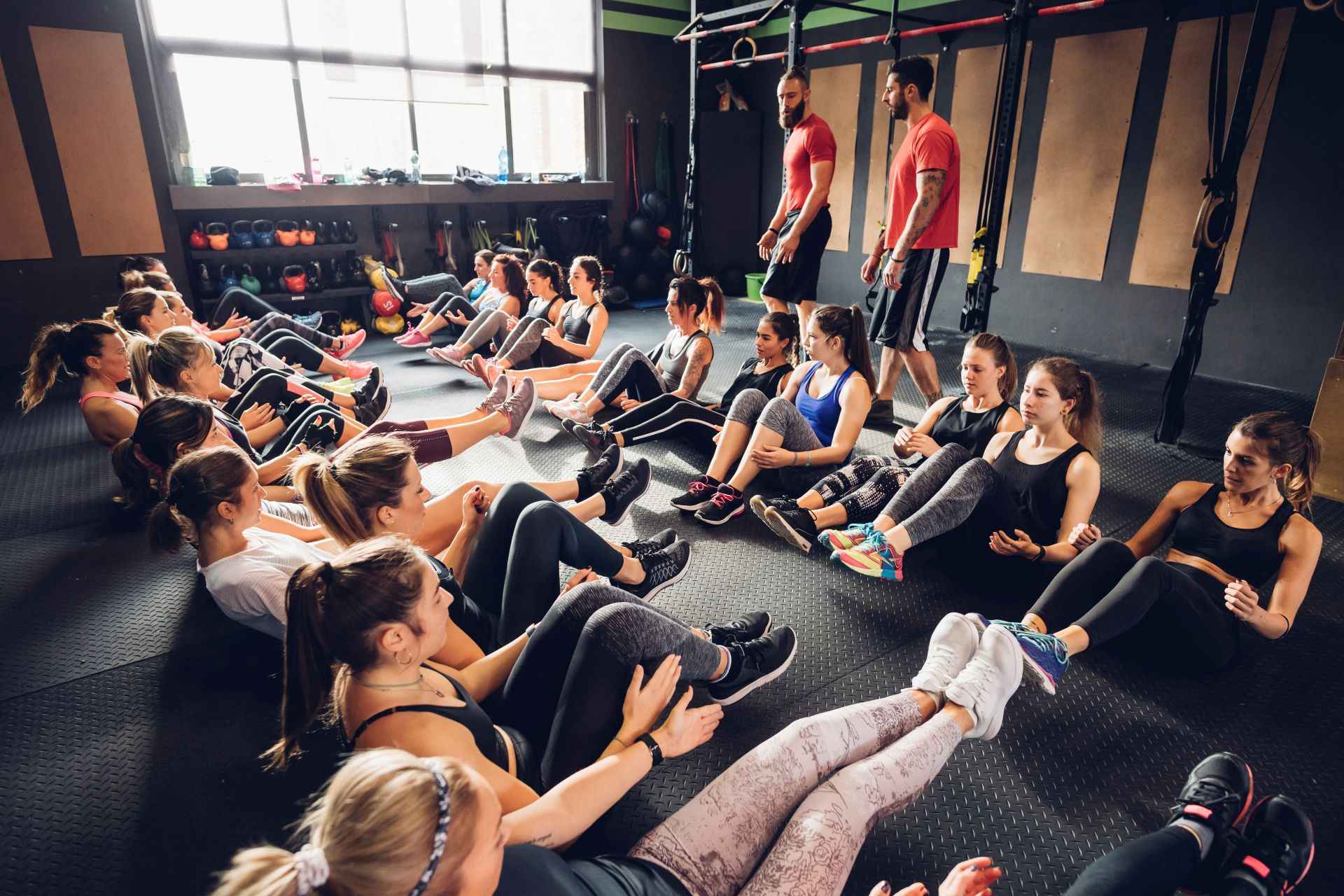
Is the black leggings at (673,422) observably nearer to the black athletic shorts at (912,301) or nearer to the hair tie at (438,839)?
Answer: the black athletic shorts at (912,301)

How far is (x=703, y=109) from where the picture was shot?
8.03m

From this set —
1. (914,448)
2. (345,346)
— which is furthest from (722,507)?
(345,346)

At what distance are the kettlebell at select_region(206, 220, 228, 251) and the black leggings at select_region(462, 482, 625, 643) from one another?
5.31 meters

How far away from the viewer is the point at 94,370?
113 inches

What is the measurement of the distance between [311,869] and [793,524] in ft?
6.73

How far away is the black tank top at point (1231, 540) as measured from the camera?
6.32 feet

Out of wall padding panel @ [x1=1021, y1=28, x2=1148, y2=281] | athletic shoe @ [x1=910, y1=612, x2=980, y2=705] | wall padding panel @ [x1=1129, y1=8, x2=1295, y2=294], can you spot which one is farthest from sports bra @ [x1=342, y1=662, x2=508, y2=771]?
wall padding panel @ [x1=1021, y1=28, x2=1148, y2=281]

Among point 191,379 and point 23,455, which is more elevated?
point 191,379

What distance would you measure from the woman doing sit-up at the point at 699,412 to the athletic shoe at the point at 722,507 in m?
0.39

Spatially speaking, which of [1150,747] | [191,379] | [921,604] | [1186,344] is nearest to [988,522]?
[921,604]

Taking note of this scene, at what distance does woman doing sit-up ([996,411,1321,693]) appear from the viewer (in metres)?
1.83

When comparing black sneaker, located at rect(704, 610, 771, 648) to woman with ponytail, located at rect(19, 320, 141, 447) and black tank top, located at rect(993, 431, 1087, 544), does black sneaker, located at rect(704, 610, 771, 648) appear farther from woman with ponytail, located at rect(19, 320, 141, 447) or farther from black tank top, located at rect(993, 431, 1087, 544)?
woman with ponytail, located at rect(19, 320, 141, 447)

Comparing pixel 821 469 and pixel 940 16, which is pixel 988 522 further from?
pixel 940 16

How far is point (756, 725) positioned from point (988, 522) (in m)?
1.03
